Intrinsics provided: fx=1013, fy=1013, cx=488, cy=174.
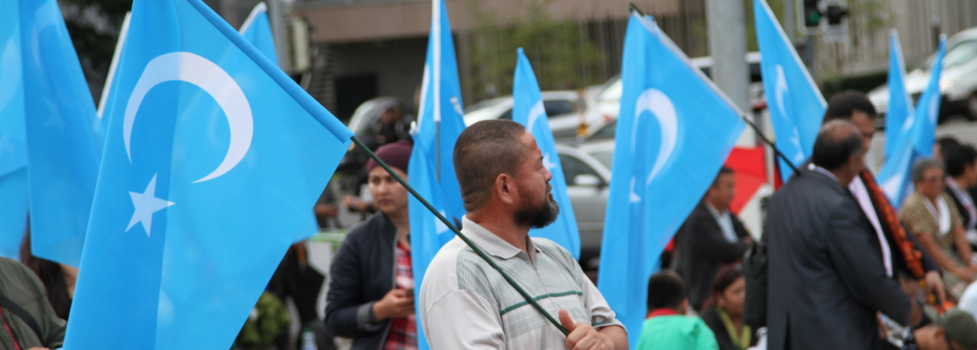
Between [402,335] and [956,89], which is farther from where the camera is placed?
[956,89]

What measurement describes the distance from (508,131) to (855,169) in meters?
2.50

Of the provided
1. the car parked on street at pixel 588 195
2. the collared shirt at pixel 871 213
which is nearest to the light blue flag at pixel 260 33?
the collared shirt at pixel 871 213

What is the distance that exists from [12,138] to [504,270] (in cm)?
244

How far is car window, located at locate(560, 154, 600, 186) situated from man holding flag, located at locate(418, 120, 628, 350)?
947 centimetres

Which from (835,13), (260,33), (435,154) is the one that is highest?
(260,33)

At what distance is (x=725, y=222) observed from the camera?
7059mm

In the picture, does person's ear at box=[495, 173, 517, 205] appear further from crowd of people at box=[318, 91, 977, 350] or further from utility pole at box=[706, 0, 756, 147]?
utility pole at box=[706, 0, 756, 147]

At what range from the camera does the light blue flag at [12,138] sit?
3949 mm

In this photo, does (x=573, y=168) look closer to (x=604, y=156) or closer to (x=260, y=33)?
(x=604, y=156)

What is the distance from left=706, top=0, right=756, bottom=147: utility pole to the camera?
331 inches

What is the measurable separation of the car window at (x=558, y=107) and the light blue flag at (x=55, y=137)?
16.5 metres

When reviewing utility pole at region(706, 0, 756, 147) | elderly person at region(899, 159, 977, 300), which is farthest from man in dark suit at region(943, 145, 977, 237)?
utility pole at region(706, 0, 756, 147)

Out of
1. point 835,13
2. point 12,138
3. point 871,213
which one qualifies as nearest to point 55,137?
point 12,138

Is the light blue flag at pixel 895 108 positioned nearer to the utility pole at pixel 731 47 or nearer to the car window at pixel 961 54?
the utility pole at pixel 731 47
